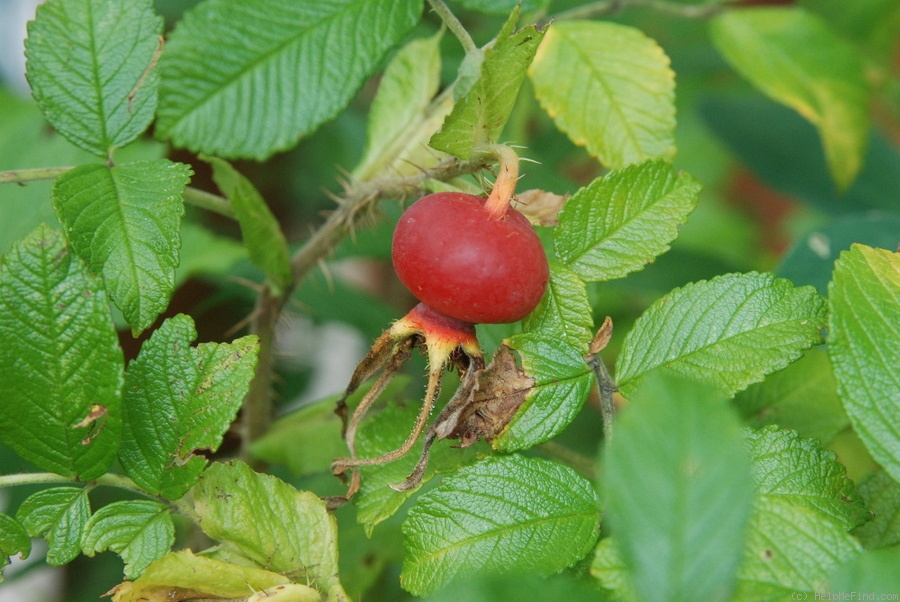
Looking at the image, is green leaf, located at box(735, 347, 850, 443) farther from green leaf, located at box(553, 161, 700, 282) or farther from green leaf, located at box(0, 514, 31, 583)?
green leaf, located at box(0, 514, 31, 583)

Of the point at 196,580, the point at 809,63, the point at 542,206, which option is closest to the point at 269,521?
the point at 196,580

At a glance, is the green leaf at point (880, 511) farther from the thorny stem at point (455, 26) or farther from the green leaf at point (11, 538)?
the green leaf at point (11, 538)

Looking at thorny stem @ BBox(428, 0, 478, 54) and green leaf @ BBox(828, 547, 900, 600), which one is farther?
thorny stem @ BBox(428, 0, 478, 54)

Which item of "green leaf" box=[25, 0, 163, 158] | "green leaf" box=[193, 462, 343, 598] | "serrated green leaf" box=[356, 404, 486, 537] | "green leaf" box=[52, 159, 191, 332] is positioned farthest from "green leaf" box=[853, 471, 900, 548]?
"green leaf" box=[25, 0, 163, 158]

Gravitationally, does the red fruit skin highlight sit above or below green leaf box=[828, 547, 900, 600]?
above

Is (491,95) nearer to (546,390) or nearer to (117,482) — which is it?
(546,390)

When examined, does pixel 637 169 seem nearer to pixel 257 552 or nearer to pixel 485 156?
pixel 485 156

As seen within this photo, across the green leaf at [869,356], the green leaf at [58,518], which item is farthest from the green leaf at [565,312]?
the green leaf at [58,518]
